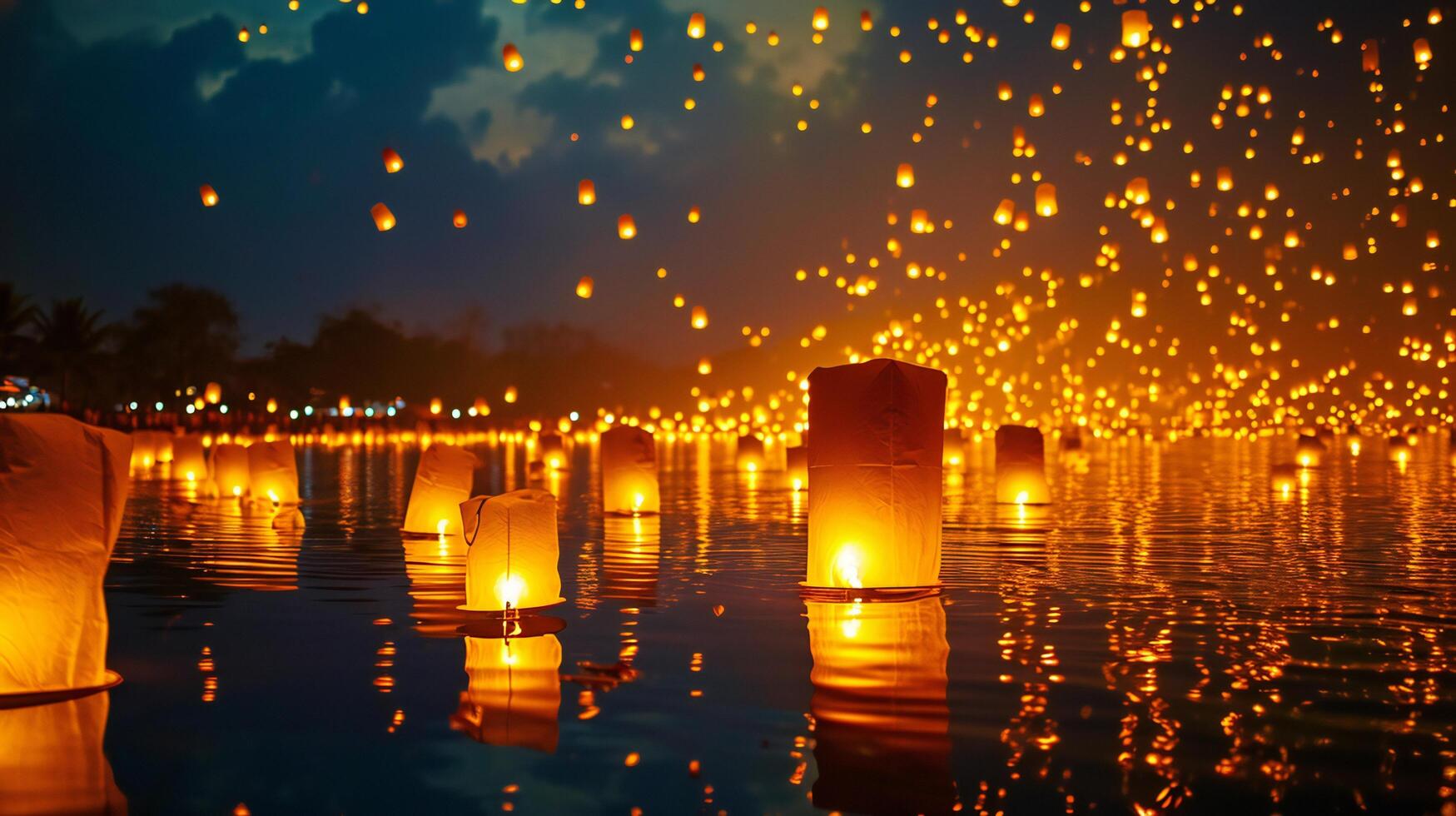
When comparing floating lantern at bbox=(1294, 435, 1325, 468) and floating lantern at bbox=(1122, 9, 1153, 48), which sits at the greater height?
floating lantern at bbox=(1122, 9, 1153, 48)

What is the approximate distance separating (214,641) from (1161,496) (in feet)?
65.2

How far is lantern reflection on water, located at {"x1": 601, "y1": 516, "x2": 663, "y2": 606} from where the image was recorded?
1185 cm

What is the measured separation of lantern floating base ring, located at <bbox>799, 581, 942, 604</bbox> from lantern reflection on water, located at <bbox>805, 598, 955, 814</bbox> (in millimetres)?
303

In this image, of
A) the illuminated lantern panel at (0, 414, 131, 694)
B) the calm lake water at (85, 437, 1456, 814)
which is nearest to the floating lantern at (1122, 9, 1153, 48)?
the calm lake water at (85, 437, 1456, 814)

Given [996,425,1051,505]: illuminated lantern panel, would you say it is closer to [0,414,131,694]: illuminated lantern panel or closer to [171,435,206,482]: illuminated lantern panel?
[171,435,206,482]: illuminated lantern panel

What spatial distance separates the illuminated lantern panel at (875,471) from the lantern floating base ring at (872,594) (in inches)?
1.9

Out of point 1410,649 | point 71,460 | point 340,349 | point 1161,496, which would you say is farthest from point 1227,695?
point 340,349

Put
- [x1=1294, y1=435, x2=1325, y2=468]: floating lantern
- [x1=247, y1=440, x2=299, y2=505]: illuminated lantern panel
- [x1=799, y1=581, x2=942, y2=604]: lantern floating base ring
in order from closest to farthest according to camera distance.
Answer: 1. [x1=799, y1=581, x2=942, y2=604]: lantern floating base ring
2. [x1=247, y1=440, x2=299, y2=505]: illuminated lantern panel
3. [x1=1294, y1=435, x2=1325, y2=468]: floating lantern

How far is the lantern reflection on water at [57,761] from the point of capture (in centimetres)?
549

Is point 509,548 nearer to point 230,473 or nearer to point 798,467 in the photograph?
point 230,473

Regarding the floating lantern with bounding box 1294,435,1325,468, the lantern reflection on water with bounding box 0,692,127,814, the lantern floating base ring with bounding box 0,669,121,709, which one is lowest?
the lantern reflection on water with bounding box 0,692,127,814

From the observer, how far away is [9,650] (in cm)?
723

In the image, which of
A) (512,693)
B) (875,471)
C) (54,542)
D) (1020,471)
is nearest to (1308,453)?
(1020,471)

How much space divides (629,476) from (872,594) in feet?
32.8
